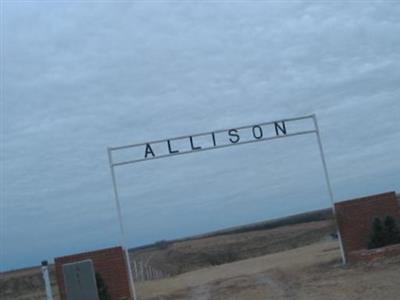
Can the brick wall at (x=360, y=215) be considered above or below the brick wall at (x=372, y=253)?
above

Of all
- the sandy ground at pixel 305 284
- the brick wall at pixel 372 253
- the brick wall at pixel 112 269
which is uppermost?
the brick wall at pixel 112 269

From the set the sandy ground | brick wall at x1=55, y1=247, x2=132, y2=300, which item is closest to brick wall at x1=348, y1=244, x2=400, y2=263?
the sandy ground

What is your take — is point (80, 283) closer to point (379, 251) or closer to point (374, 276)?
point (374, 276)

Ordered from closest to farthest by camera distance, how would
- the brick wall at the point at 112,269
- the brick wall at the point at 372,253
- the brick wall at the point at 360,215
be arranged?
the brick wall at the point at 372,253 → the brick wall at the point at 112,269 → the brick wall at the point at 360,215

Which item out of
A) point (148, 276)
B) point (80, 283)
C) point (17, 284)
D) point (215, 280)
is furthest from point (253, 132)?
point (17, 284)

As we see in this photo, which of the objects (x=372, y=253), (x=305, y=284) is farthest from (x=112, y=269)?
(x=372, y=253)

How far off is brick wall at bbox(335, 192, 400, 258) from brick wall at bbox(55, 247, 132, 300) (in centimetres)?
615

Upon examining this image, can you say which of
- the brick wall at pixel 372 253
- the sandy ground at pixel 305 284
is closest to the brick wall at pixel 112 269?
the sandy ground at pixel 305 284

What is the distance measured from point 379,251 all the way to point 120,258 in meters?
6.66

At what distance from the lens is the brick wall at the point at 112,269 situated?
1861 centimetres

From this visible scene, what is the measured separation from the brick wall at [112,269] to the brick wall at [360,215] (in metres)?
6.15

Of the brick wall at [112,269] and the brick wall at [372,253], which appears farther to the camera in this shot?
the brick wall at [112,269]

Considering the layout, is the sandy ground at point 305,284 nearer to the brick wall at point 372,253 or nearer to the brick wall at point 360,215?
the brick wall at point 372,253

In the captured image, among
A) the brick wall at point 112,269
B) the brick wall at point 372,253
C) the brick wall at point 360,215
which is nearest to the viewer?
the brick wall at point 372,253
